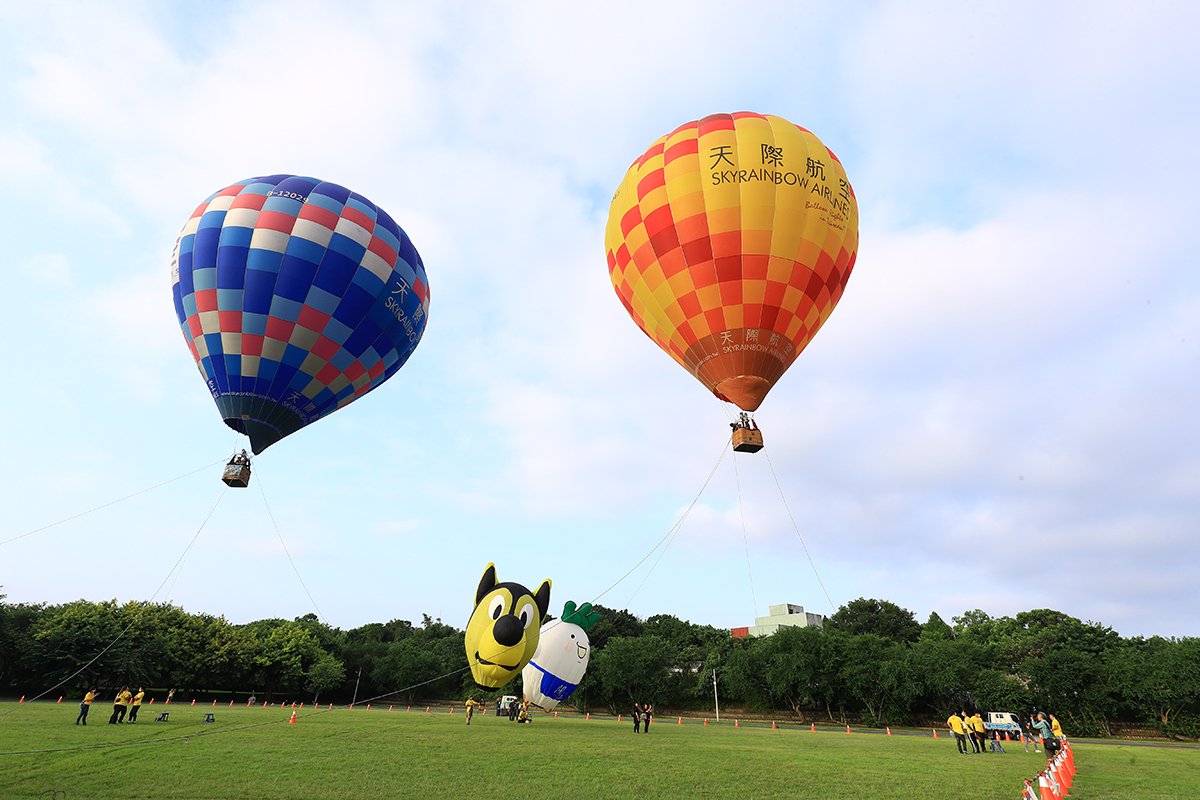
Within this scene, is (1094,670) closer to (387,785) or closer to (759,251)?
(759,251)

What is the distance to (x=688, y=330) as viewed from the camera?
64.3 feet

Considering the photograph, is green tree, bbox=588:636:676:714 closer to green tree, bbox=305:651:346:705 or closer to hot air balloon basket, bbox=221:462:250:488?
green tree, bbox=305:651:346:705

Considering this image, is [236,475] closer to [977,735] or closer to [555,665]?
[555,665]

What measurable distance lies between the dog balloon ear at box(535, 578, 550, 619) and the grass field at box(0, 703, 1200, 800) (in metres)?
4.27

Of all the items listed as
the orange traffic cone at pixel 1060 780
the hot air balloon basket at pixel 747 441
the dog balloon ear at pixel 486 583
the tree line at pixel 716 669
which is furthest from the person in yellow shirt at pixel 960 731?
the tree line at pixel 716 669

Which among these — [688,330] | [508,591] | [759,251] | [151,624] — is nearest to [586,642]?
[508,591]

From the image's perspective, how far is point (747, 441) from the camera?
1900cm

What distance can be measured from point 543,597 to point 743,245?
15162 mm

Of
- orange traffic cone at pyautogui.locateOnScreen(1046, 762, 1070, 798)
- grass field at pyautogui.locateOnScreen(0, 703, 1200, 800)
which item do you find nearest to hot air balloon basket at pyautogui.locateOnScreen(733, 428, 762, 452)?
grass field at pyautogui.locateOnScreen(0, 703, 1200, 800)

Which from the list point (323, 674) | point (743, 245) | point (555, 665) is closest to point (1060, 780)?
point (743, 245)

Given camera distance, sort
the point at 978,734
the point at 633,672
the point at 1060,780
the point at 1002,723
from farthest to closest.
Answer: the point at 633,672
the point at 1002,723
the point at 978,734
the point at 1060,780

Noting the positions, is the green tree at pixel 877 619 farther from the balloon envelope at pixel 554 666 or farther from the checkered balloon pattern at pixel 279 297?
the checkered balloon pattern at pixel 279 297

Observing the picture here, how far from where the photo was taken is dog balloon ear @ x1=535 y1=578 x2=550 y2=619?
24.8m

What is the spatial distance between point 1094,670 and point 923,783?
37.0m
